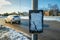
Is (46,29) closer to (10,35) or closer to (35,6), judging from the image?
(35,6)

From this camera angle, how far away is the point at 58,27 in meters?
2.82

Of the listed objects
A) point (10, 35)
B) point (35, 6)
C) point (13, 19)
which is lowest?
point (10, 35)

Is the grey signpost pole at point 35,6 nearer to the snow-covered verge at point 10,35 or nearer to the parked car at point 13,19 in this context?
the snow-covered verge at point 10,35

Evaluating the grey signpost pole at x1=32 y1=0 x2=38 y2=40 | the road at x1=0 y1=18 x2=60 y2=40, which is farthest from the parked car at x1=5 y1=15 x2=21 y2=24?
the grey signpost pole at x1=32 y1=0 x2=38 y2=40

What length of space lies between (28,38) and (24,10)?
19.7 inches

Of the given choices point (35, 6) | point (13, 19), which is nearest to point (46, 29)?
point (35, 6)

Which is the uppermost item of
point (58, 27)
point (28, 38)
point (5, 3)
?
point (5, 3)

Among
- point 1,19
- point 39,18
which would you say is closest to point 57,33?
point 39,18

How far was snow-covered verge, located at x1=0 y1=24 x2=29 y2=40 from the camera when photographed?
2760mm

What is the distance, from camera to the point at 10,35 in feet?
9.07

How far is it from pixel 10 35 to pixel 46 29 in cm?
64

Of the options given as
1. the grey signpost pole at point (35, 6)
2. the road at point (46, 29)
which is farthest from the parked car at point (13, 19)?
the grey signpost pole at point (35, 6)

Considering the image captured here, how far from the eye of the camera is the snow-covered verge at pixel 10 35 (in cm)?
276

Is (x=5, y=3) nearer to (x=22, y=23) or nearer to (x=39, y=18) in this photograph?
(x=22, y=23)
